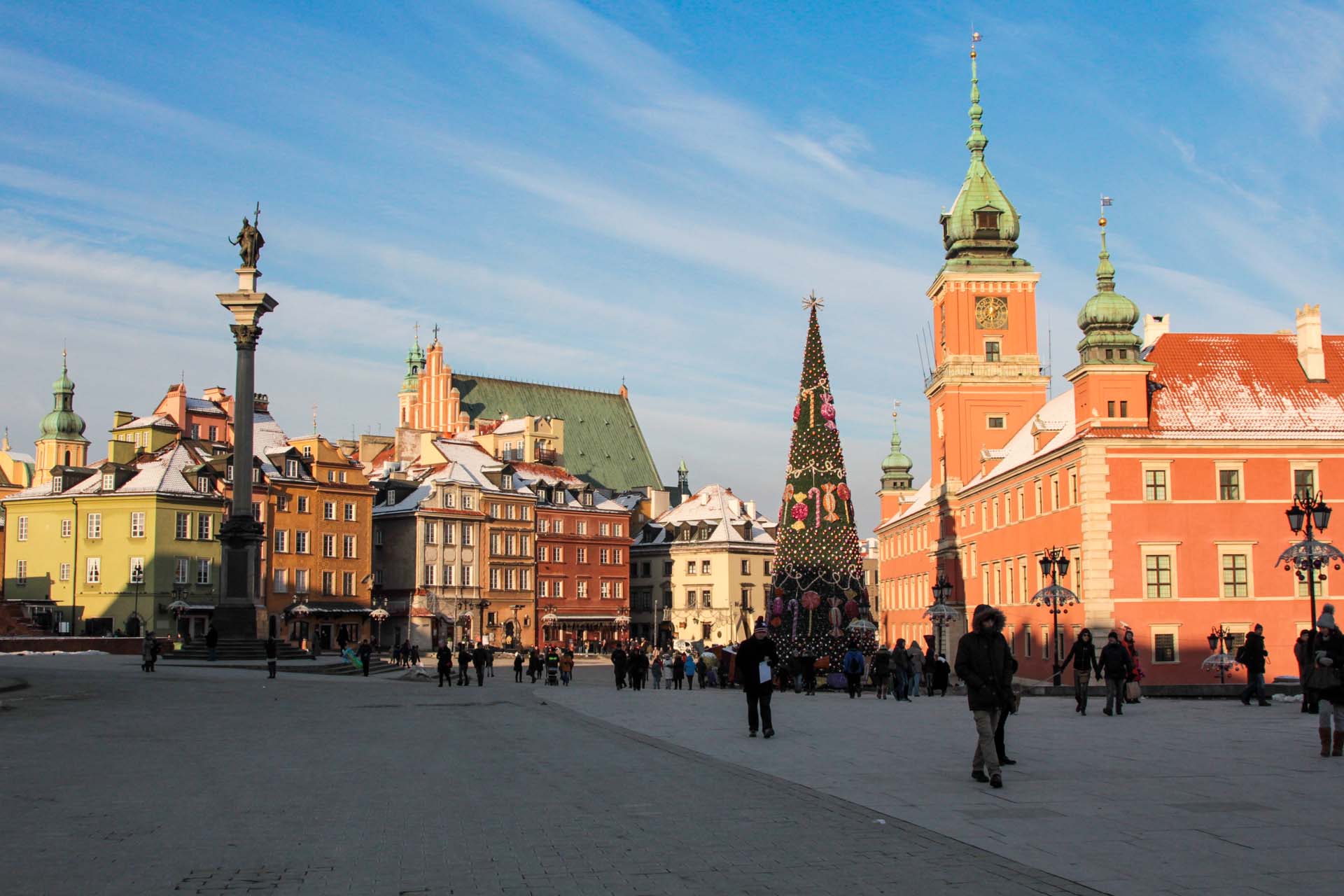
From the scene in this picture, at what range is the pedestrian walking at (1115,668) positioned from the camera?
2570cm

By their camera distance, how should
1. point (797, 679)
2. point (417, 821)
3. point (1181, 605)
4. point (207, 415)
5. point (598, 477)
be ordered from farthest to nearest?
point (598, 477)
point (207, 415)
point (1181, 605)
point (797, 679)
point (417, 821)

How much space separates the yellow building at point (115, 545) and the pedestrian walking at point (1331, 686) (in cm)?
7207

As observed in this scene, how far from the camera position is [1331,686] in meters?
17.2

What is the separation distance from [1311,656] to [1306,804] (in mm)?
8624

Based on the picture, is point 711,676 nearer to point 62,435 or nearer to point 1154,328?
point 1154,328

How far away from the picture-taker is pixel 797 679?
44.4m

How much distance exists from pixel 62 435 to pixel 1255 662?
10853cm

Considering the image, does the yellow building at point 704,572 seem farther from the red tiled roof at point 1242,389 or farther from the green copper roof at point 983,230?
the red tiled roof at point 1242,389

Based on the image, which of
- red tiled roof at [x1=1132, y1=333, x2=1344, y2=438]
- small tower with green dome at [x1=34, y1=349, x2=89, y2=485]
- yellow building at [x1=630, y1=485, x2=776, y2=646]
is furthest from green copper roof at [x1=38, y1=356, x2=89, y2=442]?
red tiled roof at [x1=1132, y1=333, x2=1344, y2=438]

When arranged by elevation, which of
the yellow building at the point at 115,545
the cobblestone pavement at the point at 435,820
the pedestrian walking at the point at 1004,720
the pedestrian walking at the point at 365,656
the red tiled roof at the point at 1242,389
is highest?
the red tiled roof at the point at 1242,389

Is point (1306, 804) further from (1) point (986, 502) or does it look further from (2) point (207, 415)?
(2) point (207, 415)

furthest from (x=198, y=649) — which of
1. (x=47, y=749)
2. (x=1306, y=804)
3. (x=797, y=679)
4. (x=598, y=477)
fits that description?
(x=598, y=477)

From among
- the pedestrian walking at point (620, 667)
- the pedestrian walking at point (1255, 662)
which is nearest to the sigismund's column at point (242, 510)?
the pedestrian walking at point (620, 667)

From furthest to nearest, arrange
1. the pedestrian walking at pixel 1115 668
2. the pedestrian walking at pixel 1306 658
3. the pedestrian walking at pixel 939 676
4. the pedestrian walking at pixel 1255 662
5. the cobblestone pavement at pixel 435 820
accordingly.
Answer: the pedestrian walking at pixel 939 676
the pedestrian walking at pixel 1255 662
the pedestrian walking at pixel 1115 668
the pedestrian walking at pixel 1306 658
the cobblestone pavement at pixel 435 820
